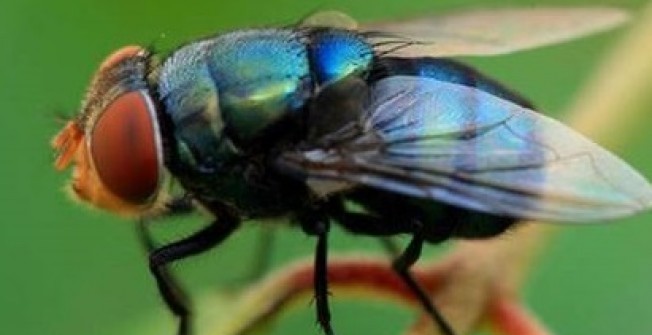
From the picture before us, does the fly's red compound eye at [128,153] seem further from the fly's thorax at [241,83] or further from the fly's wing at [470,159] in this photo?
the fly's wing at [470,159]

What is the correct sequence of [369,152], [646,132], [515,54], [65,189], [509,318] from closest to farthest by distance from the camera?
[509,318], [369,152], [65,189], [646,132], [515,54]

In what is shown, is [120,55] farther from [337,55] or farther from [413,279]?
[413,279]

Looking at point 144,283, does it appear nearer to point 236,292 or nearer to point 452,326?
point 236,292

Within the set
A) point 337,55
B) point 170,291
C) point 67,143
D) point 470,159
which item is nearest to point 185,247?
point 170,291

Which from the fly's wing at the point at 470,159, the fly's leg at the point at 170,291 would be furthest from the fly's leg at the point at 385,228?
the fly's leg at the point at 170,291

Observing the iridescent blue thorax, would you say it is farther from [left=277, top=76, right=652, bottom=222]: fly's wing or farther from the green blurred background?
the green blurred background

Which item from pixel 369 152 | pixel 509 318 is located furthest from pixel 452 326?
pixel 369 152
